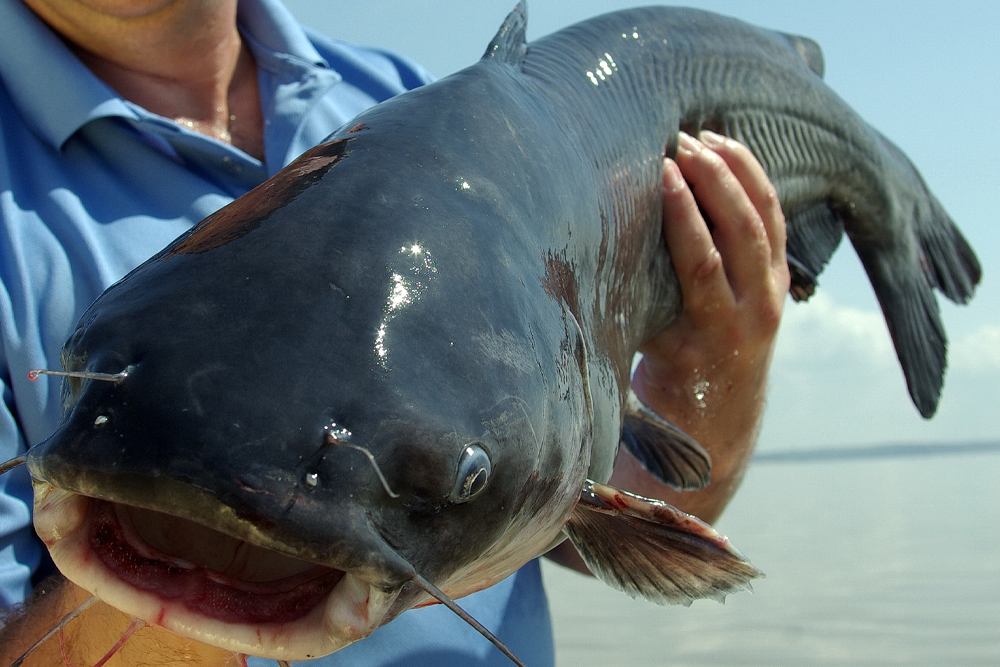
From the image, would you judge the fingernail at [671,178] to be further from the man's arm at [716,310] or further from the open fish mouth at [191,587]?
the open fish mouth at [191,587]

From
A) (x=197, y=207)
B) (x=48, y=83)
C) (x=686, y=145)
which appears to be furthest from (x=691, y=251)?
(x=48, y=83)

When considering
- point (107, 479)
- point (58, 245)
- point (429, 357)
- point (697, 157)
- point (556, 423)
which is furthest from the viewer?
point (697, 157)

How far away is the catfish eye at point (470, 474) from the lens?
113 centimetres

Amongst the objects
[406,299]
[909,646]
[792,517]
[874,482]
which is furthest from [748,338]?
[874,482]

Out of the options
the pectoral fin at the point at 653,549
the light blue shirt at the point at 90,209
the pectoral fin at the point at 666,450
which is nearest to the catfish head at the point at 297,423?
the pectoral fin at the point at 653,549

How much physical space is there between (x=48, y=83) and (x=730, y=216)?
171 cm

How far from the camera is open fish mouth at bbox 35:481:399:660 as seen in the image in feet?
3.21

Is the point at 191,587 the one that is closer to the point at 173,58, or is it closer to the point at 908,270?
the point at 173,58

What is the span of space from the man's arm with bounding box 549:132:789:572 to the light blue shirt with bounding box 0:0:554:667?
743 mm

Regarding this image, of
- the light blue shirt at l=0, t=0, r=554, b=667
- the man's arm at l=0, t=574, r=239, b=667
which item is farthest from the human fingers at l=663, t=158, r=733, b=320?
the man's arm at l=0, t=574, r=239, b=667

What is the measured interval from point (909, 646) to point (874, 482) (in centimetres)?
1301

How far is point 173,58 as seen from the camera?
8.08 ft

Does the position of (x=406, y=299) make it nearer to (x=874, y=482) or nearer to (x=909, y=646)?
(x=909, y=646)

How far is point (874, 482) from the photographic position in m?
17.0
